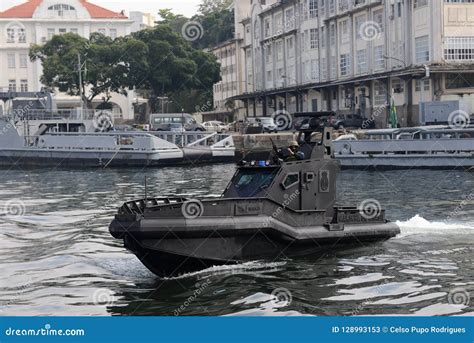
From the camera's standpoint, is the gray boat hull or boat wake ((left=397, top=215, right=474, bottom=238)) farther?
boat wake ((left=397, top=215, right=474, bottom=238))

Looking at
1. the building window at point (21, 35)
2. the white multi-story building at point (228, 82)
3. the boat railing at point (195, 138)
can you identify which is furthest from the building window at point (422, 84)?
the building window at point (21, 35)

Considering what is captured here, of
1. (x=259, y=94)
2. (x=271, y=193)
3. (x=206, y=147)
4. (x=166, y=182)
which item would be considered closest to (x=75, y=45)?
(x=259, y=94)

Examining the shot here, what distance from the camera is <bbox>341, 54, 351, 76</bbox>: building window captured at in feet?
237

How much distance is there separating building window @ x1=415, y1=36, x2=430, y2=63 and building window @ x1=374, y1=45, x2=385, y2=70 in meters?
5.10

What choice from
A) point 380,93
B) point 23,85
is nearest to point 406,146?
point 380,93

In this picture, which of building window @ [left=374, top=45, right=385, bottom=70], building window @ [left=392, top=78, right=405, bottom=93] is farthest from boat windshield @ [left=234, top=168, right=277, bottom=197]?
building window @ [left=374, top=45, right=385, bottom=70]

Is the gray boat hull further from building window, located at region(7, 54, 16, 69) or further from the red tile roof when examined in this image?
building window, located at region(7, 54, 16, 69)

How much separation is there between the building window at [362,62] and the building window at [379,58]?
146cm

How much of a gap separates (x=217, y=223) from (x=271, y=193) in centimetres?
183

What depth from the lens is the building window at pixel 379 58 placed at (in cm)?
6625

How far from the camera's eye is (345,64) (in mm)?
73125

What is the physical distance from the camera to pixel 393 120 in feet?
181

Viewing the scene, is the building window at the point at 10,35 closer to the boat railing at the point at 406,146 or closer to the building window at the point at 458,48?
the building window at the point at 458,48

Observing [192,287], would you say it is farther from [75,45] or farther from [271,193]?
[75,45]
